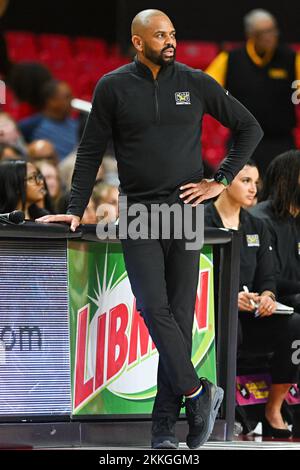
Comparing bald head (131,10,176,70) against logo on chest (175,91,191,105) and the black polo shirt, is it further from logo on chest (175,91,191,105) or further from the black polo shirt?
the black polo shirt

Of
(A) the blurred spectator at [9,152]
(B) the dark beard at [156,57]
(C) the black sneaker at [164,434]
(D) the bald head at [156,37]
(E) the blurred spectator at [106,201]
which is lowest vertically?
(C) the black sneaker at [164,434]

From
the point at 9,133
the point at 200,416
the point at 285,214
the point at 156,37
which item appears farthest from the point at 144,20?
the point at 9,133

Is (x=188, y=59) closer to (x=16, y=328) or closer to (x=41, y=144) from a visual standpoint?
(x=41, y=144)

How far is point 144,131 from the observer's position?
4457 millimetres

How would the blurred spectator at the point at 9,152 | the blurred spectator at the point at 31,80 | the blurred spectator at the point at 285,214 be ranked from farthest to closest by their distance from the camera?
the blurred spectator at the point at 31,80 → the blurred spectator at the point at 9,152 → the blurred spectator at the point at 285,214

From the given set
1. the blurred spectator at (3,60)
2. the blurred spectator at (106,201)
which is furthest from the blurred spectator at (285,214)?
the blurred spectator at (3,60)

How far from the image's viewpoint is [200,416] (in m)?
4.48

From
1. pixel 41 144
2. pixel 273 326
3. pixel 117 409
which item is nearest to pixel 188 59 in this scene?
pixel 41 144

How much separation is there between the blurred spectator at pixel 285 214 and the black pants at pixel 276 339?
0.33m

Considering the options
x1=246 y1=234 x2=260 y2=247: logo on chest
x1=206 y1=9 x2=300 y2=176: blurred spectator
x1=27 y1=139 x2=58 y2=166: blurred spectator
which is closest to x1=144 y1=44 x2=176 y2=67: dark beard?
x1=246 y1=234 x2=260 y2=247: logo on chest

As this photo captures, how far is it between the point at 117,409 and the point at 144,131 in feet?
4.27

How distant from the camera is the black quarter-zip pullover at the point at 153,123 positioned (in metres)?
4.46

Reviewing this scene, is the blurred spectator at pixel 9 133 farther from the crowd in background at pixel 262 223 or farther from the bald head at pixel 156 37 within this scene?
the bald head at pixel 156 37
